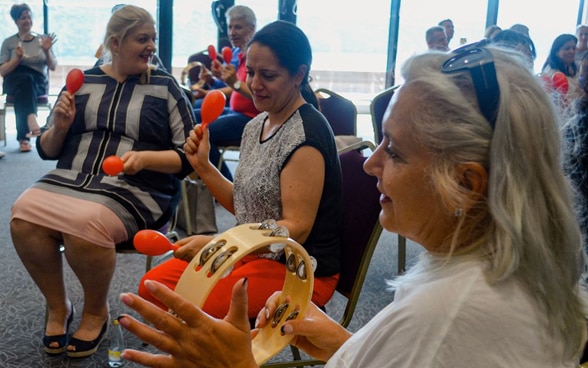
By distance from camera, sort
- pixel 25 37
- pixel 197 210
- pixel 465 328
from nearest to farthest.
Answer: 1. pixel 465 328
2. pixel 197 210
3. pixel 25 37

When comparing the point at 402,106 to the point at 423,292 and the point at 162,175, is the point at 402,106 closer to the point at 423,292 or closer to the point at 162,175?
the point at 423,292

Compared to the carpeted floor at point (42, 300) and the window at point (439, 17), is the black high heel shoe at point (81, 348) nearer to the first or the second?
the carpeted floor at point (42, 300)

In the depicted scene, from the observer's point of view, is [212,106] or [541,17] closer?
[212,106]

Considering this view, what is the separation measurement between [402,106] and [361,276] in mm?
788

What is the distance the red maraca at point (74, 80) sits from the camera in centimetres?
213

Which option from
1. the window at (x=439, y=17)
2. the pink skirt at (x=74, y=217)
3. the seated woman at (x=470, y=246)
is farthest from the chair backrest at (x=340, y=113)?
the window at (x=439, y=17)

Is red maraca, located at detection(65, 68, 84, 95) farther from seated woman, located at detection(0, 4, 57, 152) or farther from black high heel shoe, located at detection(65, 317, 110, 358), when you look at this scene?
seated woman, located at detection(0, 4, 57, 152)

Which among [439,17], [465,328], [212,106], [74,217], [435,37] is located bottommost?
[74,217]

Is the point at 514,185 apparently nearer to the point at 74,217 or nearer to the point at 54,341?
the point at 74,217

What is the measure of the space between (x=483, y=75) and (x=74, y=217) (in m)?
1.60

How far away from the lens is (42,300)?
2.63 m

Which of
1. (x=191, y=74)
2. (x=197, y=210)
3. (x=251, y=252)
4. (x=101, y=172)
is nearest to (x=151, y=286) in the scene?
(x=251, y=252)

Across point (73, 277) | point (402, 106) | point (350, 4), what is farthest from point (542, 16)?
point (402, 106)

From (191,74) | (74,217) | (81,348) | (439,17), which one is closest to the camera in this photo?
(74,217)
